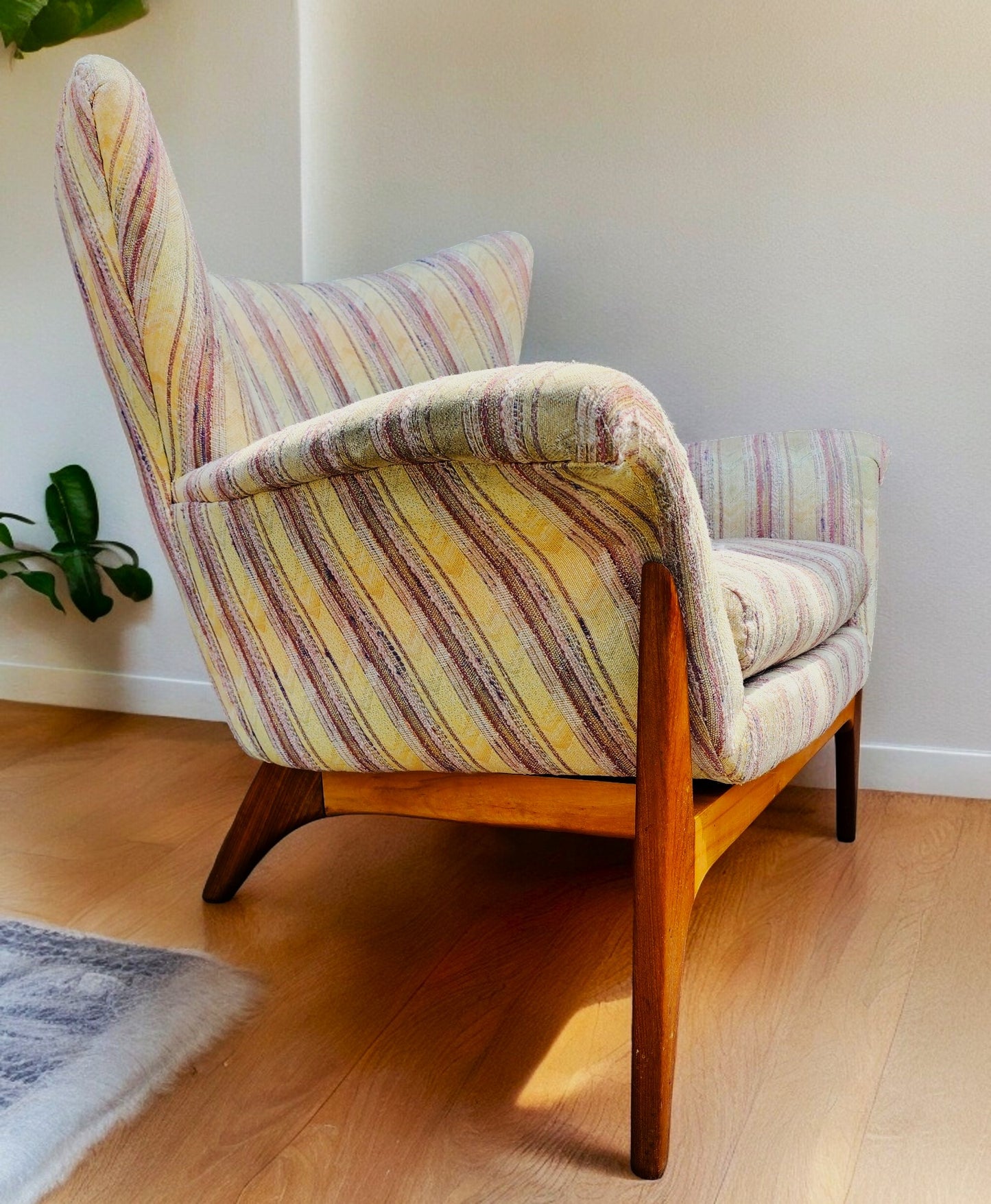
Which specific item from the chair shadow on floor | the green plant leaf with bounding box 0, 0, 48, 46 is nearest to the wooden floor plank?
the chair shadow on floor

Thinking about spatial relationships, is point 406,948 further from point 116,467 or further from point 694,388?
point 116,467

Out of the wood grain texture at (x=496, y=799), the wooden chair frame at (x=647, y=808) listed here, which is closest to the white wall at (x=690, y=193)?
the wooden chair frame at (x=647, y=808)

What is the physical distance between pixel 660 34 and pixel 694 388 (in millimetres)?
574

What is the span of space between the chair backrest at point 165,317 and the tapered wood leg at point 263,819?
1.16 ft

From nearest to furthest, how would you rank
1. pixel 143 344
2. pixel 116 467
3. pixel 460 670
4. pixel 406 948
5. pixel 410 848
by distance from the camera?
pixel 460 670 → pixel 143 344 → pixel 406 948 → pixel 410 848 → pixel 116 467

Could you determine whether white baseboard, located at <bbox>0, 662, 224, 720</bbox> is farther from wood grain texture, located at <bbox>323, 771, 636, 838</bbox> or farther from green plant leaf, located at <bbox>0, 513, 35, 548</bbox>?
wood grain texture, located at <bbox>323, 771, 636, 838</bbox>

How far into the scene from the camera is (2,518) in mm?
2359

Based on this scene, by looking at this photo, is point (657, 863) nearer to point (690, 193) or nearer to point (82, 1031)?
point (82, 1031)

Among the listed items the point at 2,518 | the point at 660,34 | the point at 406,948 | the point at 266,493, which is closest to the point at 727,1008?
the point at 406,948

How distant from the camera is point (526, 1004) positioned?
1205 millimetres

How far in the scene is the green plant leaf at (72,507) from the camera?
2.25 m

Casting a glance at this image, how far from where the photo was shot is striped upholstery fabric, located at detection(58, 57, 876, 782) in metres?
0.90

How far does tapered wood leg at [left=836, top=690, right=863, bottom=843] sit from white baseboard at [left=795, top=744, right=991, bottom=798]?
0.25 meters

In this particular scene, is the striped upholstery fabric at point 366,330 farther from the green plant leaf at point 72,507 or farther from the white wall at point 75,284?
the green plant leaf at point 72,507
